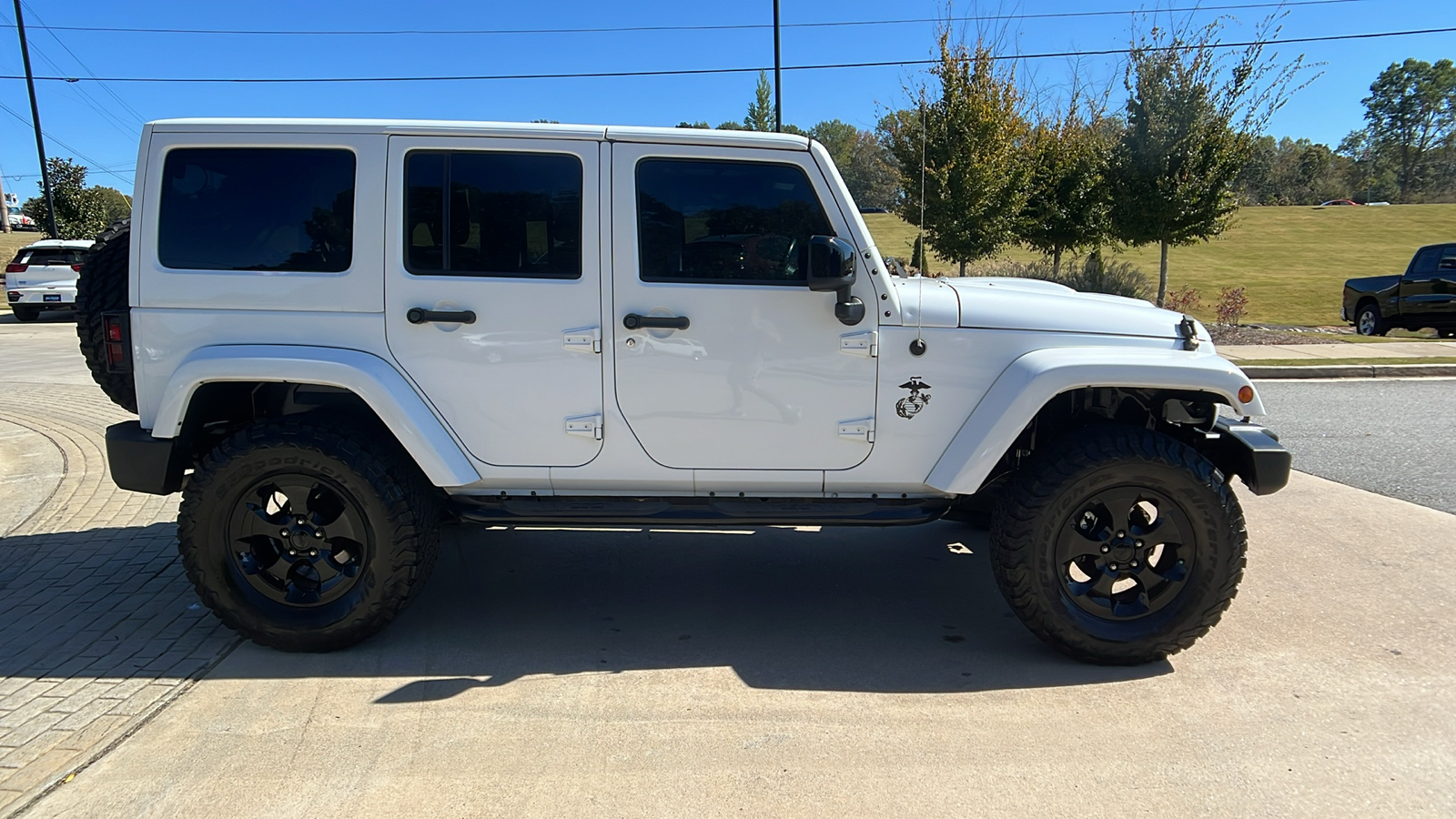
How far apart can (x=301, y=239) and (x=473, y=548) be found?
210 centimetres

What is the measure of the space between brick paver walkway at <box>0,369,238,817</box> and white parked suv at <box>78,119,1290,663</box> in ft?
1.40

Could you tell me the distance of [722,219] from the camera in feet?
11.5

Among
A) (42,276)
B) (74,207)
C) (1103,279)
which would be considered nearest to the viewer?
(42,276)

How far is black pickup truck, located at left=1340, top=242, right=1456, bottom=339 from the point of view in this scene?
1511 centimetres

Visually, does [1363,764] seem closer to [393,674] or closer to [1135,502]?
Answer: [1135,502]

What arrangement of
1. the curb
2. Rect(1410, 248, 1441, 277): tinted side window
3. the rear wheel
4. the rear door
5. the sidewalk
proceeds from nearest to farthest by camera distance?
the curb < the sidewalk < the rear door < Rect(1410, 248, 1441, 277): tinted side window < the rear wheel

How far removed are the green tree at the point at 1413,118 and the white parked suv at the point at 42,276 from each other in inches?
4789

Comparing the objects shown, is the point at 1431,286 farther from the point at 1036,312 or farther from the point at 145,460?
the point at 145,460

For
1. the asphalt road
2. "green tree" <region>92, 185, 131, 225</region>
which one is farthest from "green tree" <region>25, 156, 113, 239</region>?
the asphalt road

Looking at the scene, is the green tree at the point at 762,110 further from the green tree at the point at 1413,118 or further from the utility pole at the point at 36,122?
the green tree at the point at 1413,118

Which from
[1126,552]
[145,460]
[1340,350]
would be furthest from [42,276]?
[1340,350]

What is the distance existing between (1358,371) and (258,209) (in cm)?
1300

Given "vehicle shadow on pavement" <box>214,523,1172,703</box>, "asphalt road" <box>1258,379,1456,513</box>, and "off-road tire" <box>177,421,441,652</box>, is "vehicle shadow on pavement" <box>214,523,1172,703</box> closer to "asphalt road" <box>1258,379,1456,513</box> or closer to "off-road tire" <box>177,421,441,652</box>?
"off-road tire" <box>177,421,441,652</box>

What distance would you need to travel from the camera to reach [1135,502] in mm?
3537
